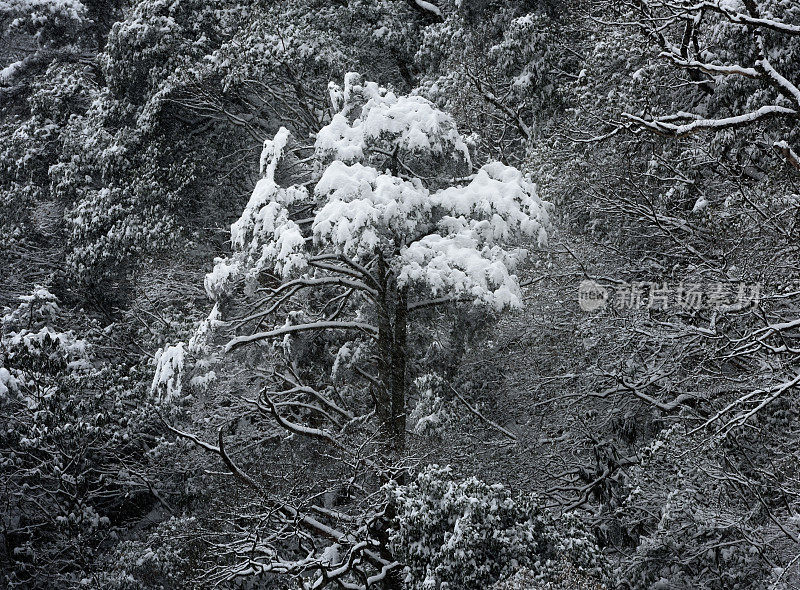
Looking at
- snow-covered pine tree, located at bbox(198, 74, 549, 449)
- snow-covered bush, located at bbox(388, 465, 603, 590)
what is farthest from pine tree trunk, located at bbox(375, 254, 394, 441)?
snow-covered bush, located at bbox(388, 465, 603, 590)

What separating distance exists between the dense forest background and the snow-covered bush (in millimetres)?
29

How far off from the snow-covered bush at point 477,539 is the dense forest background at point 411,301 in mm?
29

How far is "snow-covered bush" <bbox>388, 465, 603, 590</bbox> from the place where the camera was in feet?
24.8

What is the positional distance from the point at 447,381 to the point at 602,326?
2414 mm

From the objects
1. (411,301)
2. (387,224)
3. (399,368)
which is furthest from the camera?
(399,368)

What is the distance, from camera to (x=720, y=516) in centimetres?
1031

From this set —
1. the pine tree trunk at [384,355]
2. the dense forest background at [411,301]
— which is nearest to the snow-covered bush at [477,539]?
the dense forest background at [411,301]

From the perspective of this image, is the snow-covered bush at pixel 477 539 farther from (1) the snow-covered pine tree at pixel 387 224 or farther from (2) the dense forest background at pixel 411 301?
(1) the snow-covered pine tree at pixel 387 224

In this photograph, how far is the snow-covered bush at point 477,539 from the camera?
7.57m

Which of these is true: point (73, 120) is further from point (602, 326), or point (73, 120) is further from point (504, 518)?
point (504, 518)

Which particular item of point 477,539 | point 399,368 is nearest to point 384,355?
point 399,368

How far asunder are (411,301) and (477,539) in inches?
169

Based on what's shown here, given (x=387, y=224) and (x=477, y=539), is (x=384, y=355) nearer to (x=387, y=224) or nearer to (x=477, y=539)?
(x=387, y=224)

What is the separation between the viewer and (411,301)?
11375mm
